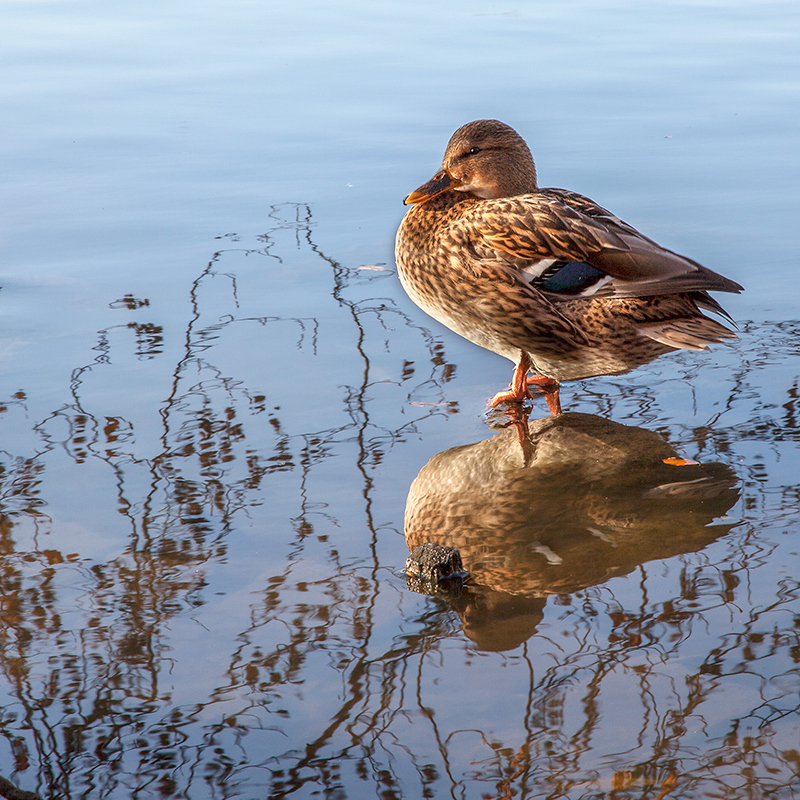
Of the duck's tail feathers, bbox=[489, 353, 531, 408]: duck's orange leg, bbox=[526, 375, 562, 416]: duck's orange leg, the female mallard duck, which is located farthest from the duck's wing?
bbox=[526, 375, 562, 416]: duck's orange leg

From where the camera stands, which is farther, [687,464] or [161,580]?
[687,464]

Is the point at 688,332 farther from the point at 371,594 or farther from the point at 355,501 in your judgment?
the point at 371,594

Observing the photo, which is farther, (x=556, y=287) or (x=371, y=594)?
(x=556, y=287)

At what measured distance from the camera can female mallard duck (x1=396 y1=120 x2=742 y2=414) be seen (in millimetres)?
3799

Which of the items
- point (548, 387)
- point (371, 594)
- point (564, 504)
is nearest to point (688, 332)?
point (548, 387)

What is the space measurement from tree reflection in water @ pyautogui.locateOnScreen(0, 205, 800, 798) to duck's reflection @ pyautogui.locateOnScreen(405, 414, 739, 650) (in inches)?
0.5

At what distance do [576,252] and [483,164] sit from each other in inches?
30.8

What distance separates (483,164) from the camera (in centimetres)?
443

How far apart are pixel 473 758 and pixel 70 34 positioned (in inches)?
458

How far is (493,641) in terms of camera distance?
264 centimetres

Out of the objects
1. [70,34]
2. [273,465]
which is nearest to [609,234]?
[273,465]

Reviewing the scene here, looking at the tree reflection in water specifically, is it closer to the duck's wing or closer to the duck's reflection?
the duck's reflection

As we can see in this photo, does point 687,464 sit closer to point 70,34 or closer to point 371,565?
point 371,565

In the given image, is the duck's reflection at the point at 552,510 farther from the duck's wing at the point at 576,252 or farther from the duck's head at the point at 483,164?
the duck's head at the point at 483,164
